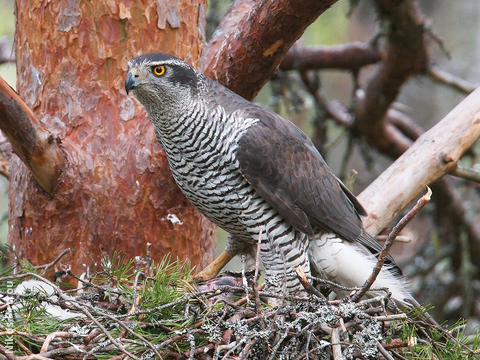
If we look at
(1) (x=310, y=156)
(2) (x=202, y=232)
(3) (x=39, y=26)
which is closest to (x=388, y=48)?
(1) (x=310, y=156)

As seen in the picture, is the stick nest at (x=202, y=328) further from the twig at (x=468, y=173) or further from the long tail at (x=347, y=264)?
the twig at (x=468, y=173)

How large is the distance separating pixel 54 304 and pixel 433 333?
55.9 inches

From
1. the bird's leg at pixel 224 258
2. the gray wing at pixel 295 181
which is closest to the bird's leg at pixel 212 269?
the bird's leg at pixel 224 258

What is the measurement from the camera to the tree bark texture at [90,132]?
3205mm

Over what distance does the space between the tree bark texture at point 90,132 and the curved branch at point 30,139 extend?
0.07m

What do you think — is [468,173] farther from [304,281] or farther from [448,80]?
Answer: [304,281]

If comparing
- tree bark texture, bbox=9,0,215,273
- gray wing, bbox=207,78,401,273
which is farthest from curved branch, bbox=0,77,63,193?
gray wing, bbox=207,78,401,273

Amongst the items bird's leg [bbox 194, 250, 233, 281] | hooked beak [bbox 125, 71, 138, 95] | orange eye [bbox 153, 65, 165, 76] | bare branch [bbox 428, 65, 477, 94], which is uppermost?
bare branch [bbox 428, 65, 477, 94]

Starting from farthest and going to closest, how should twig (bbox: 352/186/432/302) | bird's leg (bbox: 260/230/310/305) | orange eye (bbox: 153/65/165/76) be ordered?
bird's leg (bbox: 260/230/310/305) → orange eye (bbox: 153/65/165/76) → twig (bbox: 352/186/432/302)

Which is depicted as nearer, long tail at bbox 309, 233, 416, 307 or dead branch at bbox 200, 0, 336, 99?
dead branch at bbox 200, 0, 336, 99

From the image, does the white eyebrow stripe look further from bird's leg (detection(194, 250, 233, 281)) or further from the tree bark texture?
bird's leg (detection(194, 250, 233, 281))

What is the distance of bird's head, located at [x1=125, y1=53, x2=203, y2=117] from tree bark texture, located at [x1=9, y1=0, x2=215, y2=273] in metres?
0.18

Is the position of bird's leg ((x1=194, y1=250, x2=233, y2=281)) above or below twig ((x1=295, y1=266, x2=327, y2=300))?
below

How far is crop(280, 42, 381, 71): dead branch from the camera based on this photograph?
5.04m
